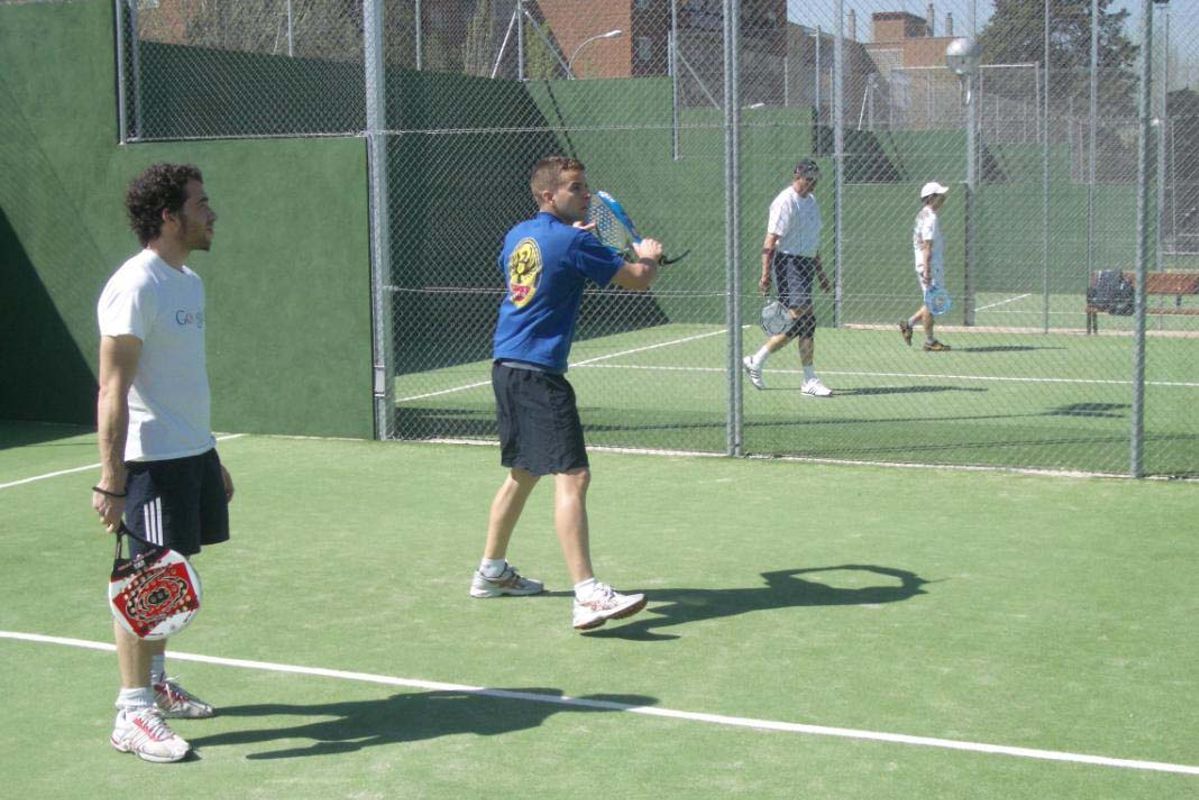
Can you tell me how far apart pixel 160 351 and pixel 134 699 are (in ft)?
3.52

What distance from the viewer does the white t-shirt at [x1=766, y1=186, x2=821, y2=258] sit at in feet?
39.6

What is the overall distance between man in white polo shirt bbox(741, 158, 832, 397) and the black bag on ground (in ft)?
17.6

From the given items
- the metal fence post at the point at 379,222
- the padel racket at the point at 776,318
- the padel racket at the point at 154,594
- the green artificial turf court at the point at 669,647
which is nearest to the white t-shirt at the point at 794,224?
the padel racket at the point at 776,318

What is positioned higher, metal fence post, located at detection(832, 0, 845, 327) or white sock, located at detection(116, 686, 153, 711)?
metal fence post, located at detection(832, 0, 845, 327)

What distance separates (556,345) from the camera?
611cm

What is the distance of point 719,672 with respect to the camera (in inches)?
216

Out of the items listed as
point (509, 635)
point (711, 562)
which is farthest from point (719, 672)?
point (711, 562)

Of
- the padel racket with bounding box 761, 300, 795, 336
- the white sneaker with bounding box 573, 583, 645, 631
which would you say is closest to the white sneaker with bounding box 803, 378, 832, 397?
the padel racket with bounding box 761, 300, 795, 336

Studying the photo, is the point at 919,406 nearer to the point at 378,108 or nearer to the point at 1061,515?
the point at 1061,515

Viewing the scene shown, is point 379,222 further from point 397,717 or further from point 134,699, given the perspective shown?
point 134,699

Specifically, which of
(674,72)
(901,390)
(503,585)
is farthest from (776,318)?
(674,72)

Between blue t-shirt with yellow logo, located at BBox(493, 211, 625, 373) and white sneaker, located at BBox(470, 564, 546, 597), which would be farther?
white sneaker, located at BBox(470, 564, 546, 597)

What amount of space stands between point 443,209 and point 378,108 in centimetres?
629

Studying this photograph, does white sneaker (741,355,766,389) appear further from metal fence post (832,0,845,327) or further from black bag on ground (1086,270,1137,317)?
black bag on ground (1086,270,1137,317)
